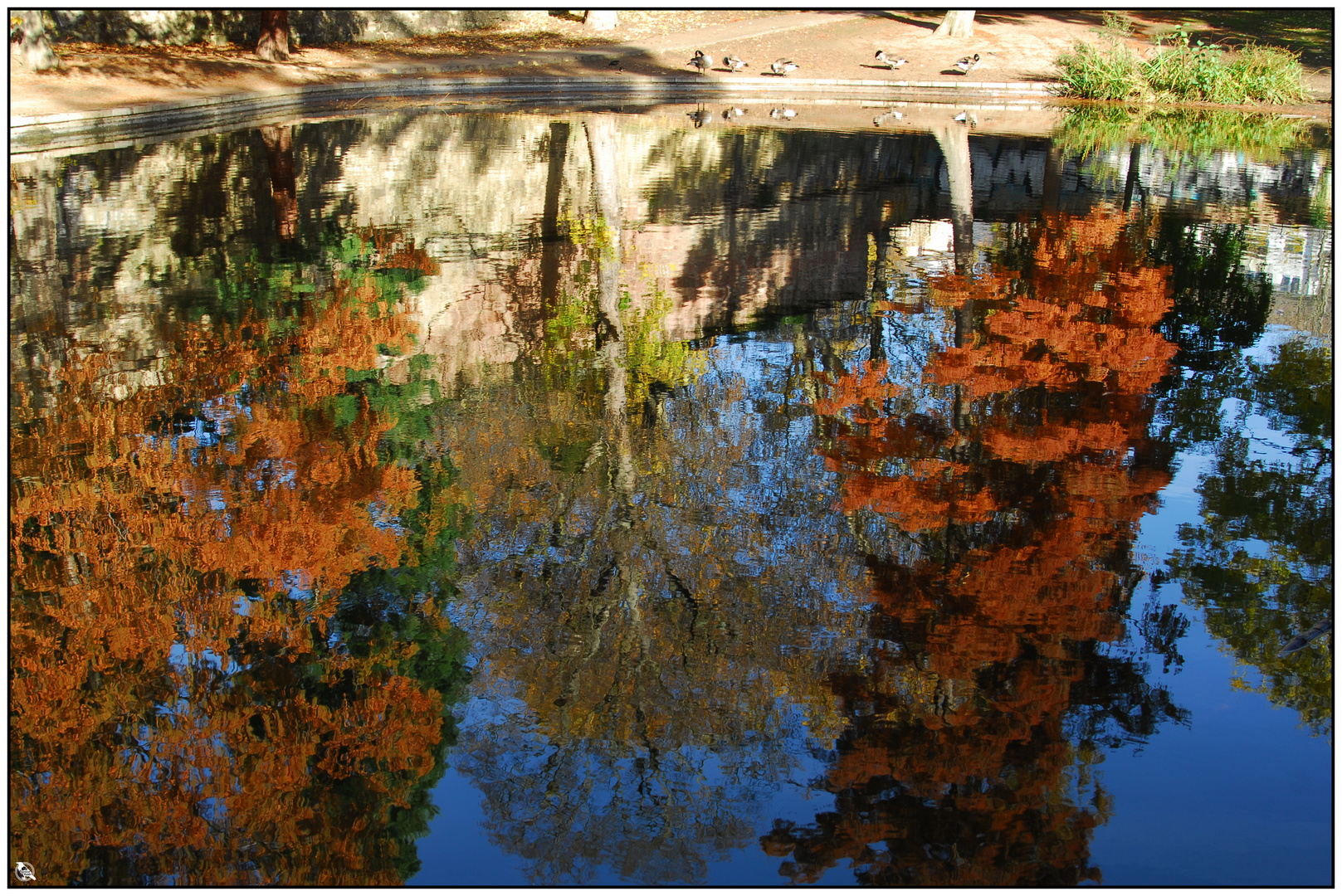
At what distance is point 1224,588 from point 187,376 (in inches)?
287

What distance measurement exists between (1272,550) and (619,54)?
25.9 meters

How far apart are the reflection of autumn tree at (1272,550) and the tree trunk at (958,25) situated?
25.3m

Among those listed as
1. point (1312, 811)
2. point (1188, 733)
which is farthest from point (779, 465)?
point (1312, 811)

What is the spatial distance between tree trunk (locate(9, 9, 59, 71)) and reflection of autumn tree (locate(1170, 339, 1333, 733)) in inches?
883

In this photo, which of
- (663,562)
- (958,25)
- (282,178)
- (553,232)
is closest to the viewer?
(663,562)

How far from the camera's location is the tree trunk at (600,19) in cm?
3203

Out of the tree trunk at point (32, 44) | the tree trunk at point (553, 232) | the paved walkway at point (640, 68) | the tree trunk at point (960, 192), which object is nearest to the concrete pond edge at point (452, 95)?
the paved walkway at point (640, 68)

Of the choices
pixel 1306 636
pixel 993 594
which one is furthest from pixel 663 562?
pixel 1306 636

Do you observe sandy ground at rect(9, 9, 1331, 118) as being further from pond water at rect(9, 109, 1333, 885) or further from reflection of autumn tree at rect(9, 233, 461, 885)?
reflection of autumn tree at rect(9, 233, 461, 885)

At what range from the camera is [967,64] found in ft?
91.4

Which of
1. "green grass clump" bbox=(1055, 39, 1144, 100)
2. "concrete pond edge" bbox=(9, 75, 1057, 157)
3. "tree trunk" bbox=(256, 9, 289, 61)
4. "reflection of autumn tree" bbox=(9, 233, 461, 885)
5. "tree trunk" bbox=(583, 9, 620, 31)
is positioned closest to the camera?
"reflection of autumn tree" bbox=(9, 233, 461, 885)

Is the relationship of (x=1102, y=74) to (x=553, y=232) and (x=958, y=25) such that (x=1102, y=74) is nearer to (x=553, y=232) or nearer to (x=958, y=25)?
(x=958, y=25)

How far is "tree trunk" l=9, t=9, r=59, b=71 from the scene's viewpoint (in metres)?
21.7

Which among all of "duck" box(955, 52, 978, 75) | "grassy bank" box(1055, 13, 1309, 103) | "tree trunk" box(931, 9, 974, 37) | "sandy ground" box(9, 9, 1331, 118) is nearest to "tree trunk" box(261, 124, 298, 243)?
"sandy ground" box(9, 9, 1331, 118)
